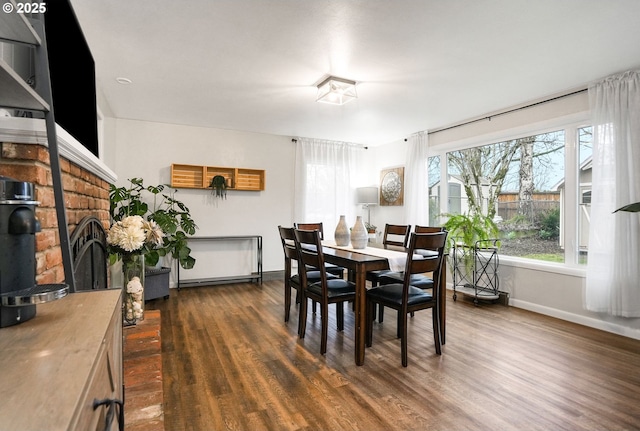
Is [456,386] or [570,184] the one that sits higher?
[570,184]

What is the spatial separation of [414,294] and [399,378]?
64 cm

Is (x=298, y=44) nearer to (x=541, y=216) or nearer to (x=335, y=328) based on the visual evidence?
(x=335, y=328)

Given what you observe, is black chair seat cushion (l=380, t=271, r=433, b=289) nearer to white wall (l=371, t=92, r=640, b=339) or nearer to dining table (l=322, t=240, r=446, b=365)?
dining table (l=322, t=240, r=446, b=365)

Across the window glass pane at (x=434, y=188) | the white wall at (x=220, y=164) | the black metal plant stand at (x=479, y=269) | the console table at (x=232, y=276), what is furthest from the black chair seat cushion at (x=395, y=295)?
the white wall at (x=220, y=164)

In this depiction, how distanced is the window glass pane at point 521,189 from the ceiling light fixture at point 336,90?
2220mm

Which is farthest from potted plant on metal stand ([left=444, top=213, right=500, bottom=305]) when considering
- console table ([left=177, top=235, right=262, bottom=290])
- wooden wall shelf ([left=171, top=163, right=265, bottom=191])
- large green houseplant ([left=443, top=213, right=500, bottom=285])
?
wooden wall shelf ([left=171, top=163, right=265, bottom=191])

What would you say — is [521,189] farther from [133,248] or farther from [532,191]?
[133,248]

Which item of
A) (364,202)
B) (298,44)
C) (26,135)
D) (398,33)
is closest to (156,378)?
(26,135)

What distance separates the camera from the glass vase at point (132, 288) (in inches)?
86.7

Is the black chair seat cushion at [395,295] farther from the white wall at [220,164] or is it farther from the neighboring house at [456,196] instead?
the white wall at [220,164]

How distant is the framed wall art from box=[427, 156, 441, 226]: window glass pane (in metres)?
0.51

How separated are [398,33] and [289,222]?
388cm

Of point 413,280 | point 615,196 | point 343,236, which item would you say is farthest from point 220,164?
point 615,196

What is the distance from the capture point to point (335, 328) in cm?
325
